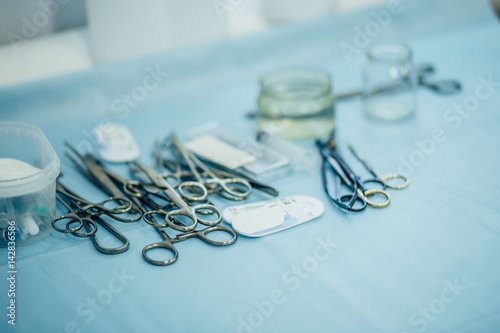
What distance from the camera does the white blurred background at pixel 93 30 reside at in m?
1.48

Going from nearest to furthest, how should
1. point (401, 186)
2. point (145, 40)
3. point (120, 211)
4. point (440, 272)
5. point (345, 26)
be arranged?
point (440, 272)
point (120, 211)
point (401, 186)
point (145, 40)
point (345, 26)

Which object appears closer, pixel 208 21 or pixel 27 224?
pixel 27 224

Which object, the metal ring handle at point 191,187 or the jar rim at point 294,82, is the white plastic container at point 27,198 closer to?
the metal ring handle at point 191,187

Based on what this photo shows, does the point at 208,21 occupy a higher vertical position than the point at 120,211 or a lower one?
higher

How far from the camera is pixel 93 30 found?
1.51 metres

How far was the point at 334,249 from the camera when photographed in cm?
99

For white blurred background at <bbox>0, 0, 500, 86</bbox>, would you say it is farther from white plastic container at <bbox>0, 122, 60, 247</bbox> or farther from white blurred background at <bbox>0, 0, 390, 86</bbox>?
white plastic container at <bbox>0, 122, 60, 247</bbox>

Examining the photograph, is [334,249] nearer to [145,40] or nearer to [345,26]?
[145,40]

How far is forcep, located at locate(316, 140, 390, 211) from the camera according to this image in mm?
1081

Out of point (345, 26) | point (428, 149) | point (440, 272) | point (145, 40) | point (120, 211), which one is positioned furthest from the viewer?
point (345, 26)

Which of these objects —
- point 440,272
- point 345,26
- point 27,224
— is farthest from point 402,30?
point 27,224

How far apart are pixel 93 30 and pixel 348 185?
0.82m

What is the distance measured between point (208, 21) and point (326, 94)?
1.64 ft

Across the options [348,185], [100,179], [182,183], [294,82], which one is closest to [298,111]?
[294,82]
